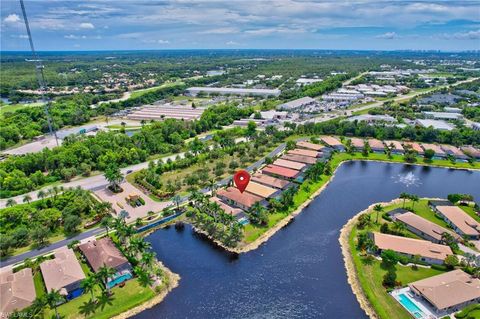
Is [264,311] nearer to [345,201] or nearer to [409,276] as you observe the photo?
[409,276]

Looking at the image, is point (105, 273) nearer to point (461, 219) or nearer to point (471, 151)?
point (461, 219)

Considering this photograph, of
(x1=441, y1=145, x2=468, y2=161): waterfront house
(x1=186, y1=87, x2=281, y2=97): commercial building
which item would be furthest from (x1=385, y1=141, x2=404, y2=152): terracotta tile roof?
(x1=186, y1=87, x2=281, y2=97): commercial building

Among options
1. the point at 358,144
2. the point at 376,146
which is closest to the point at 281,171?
the point at 358,144

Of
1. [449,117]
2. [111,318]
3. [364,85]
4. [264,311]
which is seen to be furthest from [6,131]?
[364,85]

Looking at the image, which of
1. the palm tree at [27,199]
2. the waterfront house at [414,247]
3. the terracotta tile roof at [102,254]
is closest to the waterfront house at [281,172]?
the waterfront house at [414,247]

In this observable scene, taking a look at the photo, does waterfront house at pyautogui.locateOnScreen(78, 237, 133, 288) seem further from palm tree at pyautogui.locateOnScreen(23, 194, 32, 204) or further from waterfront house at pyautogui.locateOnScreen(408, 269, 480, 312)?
waterfront house at pyautogui.locateOnScreen(408, 269, 480, 312)

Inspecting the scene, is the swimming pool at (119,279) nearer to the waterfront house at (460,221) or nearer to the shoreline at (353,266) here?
the shoreline at (353,266)

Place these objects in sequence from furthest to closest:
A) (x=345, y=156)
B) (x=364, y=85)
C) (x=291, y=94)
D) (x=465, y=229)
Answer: (x=364, y=85), (x=291, y=94), (x=345, y=156), (x=465, y=229)
